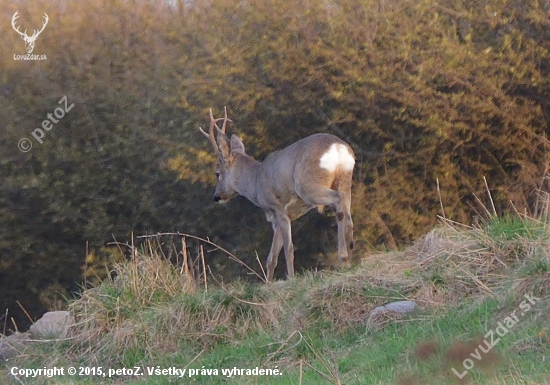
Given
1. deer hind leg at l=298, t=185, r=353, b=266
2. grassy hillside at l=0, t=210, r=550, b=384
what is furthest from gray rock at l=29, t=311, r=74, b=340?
deer hind leg at l=298, t=185, r=353, b=266

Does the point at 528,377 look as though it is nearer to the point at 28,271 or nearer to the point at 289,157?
the point at 289,157

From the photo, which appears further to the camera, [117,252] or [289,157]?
[117,252]

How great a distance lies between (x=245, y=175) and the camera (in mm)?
12438

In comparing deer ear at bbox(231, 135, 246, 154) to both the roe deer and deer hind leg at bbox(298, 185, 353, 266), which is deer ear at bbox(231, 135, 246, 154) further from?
deer hind leg at bbox(298, 185, 353, 266)

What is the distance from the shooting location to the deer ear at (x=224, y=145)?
1234 cm

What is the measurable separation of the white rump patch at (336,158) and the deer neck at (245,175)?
164cm

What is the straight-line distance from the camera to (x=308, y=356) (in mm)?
7289

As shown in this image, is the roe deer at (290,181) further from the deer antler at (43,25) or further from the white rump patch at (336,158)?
the deer antler at (43,25)

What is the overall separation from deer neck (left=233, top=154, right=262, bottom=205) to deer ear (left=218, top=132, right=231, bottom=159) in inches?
5.6

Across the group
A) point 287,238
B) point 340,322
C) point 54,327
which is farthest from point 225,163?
point 340,322

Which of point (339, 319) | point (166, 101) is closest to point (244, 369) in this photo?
point (339, 319)

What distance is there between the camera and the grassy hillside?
6.50 metres

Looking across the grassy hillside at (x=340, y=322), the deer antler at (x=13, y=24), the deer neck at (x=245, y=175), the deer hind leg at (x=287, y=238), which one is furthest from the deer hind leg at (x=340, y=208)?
the deer antler at (x=13, y=24)

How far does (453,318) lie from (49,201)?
730cm
